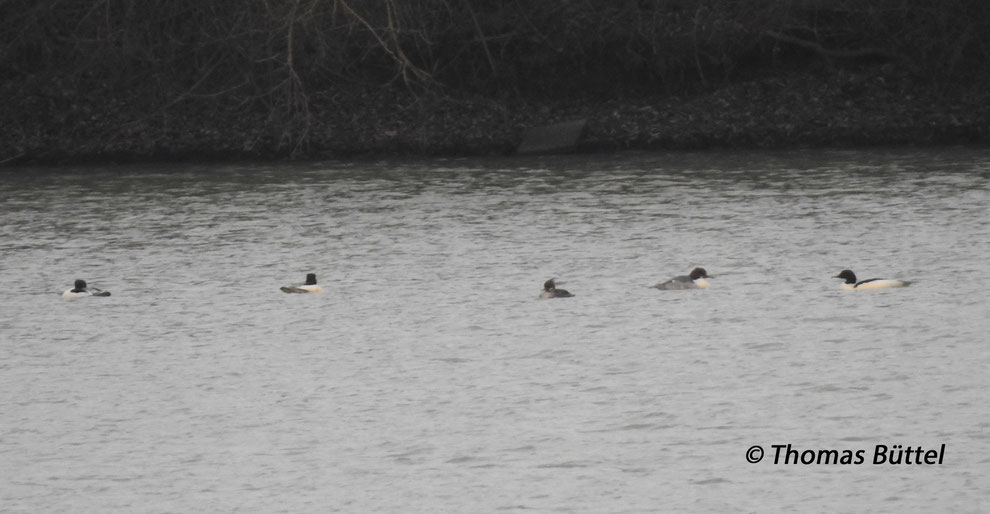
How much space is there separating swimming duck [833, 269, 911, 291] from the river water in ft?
0.49

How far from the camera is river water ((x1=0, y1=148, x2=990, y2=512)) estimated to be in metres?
8.43

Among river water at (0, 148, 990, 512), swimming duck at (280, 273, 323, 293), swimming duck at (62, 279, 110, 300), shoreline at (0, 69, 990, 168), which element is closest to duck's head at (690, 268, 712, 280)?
river water at (0, 148, 990, 512)

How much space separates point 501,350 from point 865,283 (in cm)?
349

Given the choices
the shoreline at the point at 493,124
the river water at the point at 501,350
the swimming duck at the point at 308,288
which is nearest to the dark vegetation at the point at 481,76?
the shoreline at the point at 493,124

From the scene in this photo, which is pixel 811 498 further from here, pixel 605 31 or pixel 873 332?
pixel 605 31

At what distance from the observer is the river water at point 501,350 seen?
27.7ft

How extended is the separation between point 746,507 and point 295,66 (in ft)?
66.6

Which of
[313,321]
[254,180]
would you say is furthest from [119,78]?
[313,321]

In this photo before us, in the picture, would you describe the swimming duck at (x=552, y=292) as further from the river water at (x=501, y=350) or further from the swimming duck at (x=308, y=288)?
the swimming duck at (x=308, y=288)

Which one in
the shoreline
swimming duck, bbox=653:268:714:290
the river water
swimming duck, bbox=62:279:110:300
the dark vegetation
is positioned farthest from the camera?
the dark vegetation

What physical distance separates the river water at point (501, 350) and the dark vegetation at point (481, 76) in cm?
529

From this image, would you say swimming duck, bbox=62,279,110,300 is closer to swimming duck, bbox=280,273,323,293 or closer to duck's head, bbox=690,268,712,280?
swimming duck, bbox=280,273,323,293

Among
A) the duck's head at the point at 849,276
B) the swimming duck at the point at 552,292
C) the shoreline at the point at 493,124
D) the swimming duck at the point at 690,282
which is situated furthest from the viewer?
the shoreline at the point at 493,124

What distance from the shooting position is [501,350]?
11.6 m
